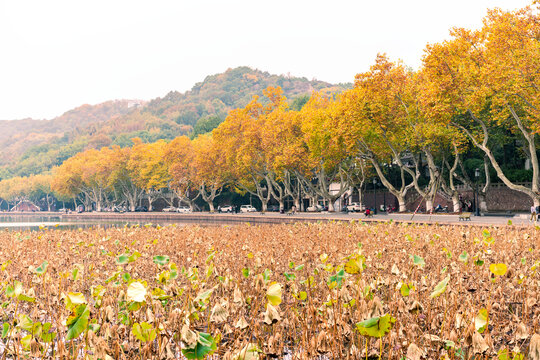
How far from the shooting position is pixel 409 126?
40281mm

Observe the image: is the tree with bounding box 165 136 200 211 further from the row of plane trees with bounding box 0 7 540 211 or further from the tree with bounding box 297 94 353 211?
the tree with bounding box 297 94 353 211

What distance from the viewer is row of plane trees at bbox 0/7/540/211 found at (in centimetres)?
2847

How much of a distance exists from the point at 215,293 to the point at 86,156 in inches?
3895

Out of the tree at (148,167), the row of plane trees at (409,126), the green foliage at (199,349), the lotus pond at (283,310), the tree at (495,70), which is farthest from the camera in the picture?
the tree at (148,167)

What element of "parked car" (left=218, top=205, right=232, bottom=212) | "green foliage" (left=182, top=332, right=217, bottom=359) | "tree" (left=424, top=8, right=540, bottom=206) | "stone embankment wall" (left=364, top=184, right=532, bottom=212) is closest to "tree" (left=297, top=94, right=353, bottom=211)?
"stone embankment wall" (left=364, top=184, right=532, bottom=212)

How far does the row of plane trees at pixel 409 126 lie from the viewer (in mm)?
28469

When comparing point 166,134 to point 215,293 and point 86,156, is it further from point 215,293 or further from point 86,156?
point 215,293

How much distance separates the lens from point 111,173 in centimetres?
8212

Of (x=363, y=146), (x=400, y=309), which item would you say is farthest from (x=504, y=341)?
(x=363, y=146)

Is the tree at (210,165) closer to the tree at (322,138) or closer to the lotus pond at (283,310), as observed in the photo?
the tree at (322,138)

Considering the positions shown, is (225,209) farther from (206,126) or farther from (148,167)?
(206,126)

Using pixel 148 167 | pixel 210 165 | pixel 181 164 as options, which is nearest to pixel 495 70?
pixel 210 165

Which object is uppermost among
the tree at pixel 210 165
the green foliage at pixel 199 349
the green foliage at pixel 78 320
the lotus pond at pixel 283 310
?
the tree at pixel 210 165

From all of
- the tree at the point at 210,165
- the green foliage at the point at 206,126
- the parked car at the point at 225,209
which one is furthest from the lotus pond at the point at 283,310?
the green foliage at the point at 206,126
